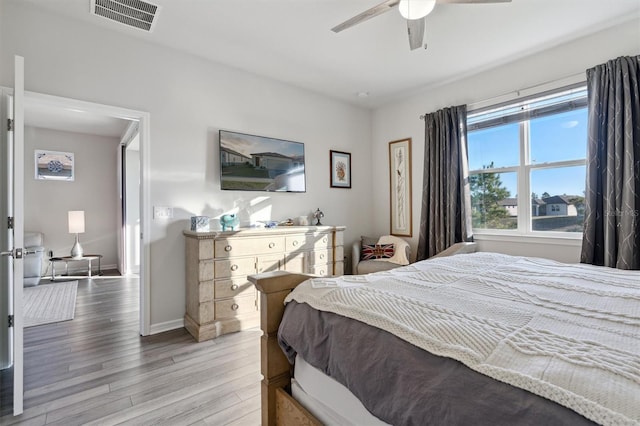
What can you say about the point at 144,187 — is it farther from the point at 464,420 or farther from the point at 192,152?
the point at 464,420

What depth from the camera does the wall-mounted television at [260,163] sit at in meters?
3.30

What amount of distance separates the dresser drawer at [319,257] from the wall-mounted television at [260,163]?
0.85 meters

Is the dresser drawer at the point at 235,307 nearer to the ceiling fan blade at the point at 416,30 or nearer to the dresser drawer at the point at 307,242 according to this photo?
the dresser drawer at the point at 307,242

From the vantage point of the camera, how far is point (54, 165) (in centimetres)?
551

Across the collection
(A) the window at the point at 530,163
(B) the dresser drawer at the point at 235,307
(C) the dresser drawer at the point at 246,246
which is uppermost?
(A) the window at the point at 530,163

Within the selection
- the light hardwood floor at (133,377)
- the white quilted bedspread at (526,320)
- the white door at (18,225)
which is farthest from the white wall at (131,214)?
the white quilted bedspread at (526,320)

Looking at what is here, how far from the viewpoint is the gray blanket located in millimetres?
638

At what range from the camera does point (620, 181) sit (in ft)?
8.36

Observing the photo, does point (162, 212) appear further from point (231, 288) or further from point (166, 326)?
point (166, 326)

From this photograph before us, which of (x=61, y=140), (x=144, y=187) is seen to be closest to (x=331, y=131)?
(x=144, y=187)

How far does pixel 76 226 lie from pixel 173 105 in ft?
12.6

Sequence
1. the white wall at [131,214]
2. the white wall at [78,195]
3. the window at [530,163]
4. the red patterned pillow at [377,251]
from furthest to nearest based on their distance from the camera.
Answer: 1. the white wall at [131,214]
2. the white wall at [78,195]
3. the red patterned pillow at [377,251]
4. the window at [530,163]

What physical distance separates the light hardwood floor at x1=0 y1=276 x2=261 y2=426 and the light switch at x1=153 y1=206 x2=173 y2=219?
3.61ft

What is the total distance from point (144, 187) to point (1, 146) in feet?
A: 3.11
